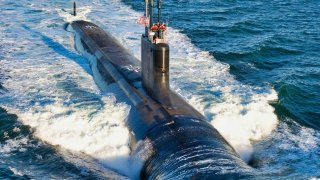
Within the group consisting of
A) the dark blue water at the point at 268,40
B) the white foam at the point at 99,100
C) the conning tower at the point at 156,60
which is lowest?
the white foam at the point at 99,100

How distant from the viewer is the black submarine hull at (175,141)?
1138 centimetres

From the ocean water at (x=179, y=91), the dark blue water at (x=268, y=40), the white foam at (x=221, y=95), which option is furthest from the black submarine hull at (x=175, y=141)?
the dark blue water at (x=268, y=40)

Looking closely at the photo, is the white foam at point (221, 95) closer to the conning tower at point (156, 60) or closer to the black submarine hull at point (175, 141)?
the black submarine hull at point (175, 141)

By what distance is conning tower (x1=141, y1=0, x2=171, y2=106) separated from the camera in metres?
15.1

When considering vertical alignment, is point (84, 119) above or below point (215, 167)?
below

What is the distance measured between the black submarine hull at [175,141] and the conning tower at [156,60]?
7cm

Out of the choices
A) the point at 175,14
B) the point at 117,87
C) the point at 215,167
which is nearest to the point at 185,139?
the point at 215,167

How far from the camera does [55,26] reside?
3369 cm

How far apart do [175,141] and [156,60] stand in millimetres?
3219

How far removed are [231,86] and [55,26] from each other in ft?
55.7

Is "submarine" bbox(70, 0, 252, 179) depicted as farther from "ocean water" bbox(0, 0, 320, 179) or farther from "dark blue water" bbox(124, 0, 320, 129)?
"dark blue water" bbox(124, 0, 320, 129)

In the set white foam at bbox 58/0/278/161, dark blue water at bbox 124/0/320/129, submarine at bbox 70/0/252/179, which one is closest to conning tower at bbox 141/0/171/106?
submarine at bbox 70/0/252/179

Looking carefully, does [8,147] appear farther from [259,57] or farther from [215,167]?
[259,57]

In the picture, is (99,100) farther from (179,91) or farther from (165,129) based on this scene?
(165,129)
